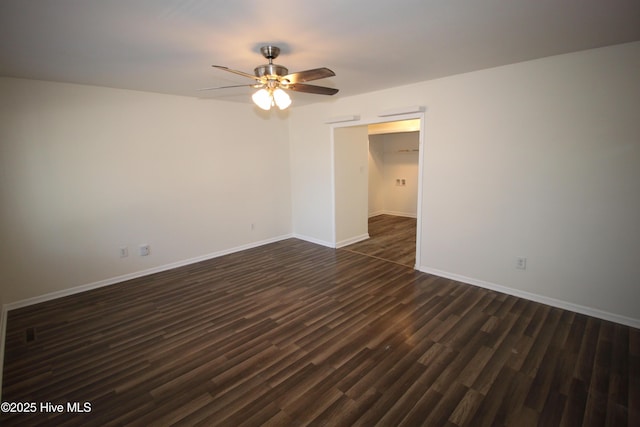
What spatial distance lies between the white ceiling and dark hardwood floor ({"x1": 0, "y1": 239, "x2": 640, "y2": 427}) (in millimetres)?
2497

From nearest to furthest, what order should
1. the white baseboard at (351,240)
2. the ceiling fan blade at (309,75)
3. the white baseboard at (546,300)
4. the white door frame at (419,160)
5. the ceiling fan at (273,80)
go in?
the ceiling fan blade at (309,75) < the ceiling fan at (273,80) < the white baseboard at (546,300) < the white door frame at (419,160) < the white baseboard at (351,240)

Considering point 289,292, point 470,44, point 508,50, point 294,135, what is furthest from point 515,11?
point 294,135

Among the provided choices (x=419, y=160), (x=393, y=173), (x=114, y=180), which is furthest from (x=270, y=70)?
(x=393, y=173)

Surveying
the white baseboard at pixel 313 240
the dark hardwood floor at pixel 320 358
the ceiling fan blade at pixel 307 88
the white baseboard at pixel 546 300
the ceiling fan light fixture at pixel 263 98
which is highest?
the ceiling fan blade at pixel 307 88

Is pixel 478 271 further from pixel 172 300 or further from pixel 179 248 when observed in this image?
pixel 179 248

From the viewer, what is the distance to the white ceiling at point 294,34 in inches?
71.7

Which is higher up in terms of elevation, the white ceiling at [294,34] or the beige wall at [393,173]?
the white ceiling at [294,34]

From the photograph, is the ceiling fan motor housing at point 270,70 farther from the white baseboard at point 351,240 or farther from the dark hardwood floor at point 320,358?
the white baseboard at point 351,240

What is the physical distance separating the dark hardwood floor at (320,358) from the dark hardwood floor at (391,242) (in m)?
1.00

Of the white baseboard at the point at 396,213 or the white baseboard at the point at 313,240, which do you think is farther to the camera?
the white baseboard at the point at 396,213

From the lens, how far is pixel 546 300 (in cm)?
317

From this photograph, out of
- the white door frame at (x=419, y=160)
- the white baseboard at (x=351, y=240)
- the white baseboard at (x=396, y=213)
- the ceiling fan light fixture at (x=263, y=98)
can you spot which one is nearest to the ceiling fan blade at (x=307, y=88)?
the ceiling fan light fixture at (x=263, y=98)

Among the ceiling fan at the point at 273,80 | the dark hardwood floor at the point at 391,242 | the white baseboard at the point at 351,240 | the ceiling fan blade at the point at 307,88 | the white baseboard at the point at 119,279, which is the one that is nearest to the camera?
the ceiling fan at the point at 273,80

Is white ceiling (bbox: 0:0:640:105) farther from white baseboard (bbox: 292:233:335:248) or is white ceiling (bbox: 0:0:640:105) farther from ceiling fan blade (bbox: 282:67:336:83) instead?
white baseboard (bbox: 292:233:335:248)
